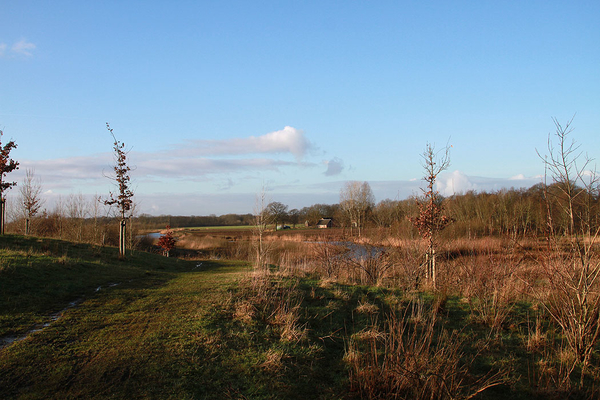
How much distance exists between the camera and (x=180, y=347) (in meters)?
5.10

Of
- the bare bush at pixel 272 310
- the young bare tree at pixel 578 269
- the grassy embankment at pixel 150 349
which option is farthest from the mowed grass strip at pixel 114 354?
the young bare tree at pixel 578 269

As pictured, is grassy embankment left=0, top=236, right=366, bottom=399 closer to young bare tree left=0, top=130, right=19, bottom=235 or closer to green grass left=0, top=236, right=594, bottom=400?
green grass left=0, top=236, right=594, bottom=400

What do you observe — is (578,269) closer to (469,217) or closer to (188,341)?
(188,341)

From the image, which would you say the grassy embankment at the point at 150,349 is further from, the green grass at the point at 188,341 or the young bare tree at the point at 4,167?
the young bare tree at the point at 4,167

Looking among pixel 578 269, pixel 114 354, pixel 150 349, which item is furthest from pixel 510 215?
pixel 114 354

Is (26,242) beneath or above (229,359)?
above

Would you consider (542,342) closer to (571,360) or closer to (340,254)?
(571,360)

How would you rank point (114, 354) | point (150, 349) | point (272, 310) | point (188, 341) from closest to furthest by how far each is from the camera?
point (114, 354) → point (150, 349) → point (188, 341) → point (272, 310)

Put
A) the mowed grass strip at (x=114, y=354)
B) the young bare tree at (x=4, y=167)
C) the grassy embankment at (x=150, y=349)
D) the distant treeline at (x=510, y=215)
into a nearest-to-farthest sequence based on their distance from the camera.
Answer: the mowed grass strip at (x=114, y=354) < the grassy embankment at (x=150, y=349) < the distant treeline at (x=510, y=215) < the young bare tree at (x=4, y=167)

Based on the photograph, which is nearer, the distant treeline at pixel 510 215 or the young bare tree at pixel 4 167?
the distant treeline at pixel 510 215

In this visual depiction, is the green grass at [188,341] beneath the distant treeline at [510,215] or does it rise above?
beneath

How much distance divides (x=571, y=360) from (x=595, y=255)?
164 cm

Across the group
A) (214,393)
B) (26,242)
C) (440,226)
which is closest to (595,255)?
(440,226)

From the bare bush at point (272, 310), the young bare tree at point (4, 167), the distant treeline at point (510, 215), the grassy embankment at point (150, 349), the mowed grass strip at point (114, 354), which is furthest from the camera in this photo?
the young bare tree at point (4, 167)
